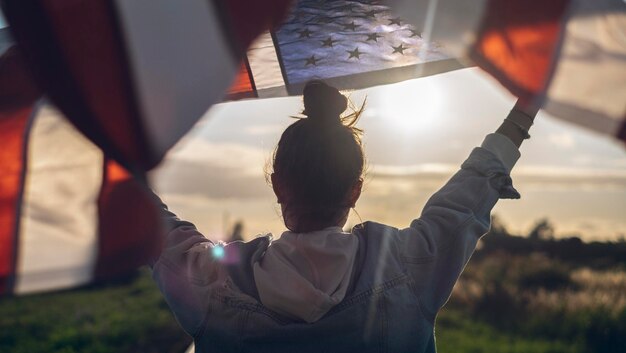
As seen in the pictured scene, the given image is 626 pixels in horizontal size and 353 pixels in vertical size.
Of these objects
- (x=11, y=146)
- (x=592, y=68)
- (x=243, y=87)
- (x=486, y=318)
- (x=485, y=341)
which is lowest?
(x=486, y=318)

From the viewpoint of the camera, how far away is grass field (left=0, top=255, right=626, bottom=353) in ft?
35.5

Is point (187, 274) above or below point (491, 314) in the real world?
above

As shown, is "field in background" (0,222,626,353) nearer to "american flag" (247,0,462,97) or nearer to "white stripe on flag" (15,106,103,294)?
"american flag" (247,0,462,97)

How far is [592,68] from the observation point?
114 inches

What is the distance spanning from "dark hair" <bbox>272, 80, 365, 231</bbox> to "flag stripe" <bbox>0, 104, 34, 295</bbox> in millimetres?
993

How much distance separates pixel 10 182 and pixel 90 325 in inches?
444

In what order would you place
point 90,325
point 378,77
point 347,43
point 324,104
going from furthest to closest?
1. point 90,325
2. point 378,77
3. point 347,43
4. point 324,104

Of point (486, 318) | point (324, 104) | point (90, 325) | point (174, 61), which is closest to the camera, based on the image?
point (324, 104)

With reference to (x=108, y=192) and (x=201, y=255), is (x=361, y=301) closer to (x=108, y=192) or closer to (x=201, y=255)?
(x=201, y=255)

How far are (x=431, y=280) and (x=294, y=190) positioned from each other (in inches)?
19.4

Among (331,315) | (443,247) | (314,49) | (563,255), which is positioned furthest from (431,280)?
(563,255)

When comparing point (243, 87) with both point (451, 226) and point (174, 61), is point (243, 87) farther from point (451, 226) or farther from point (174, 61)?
point (451, 226)

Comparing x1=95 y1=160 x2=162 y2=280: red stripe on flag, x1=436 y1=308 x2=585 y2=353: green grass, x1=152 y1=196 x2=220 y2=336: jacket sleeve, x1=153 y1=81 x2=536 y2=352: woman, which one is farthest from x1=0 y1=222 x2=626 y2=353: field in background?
x1=153 y1=81 x2=536 y2=352: woman

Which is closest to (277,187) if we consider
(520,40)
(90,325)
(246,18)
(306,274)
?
(306,274)
